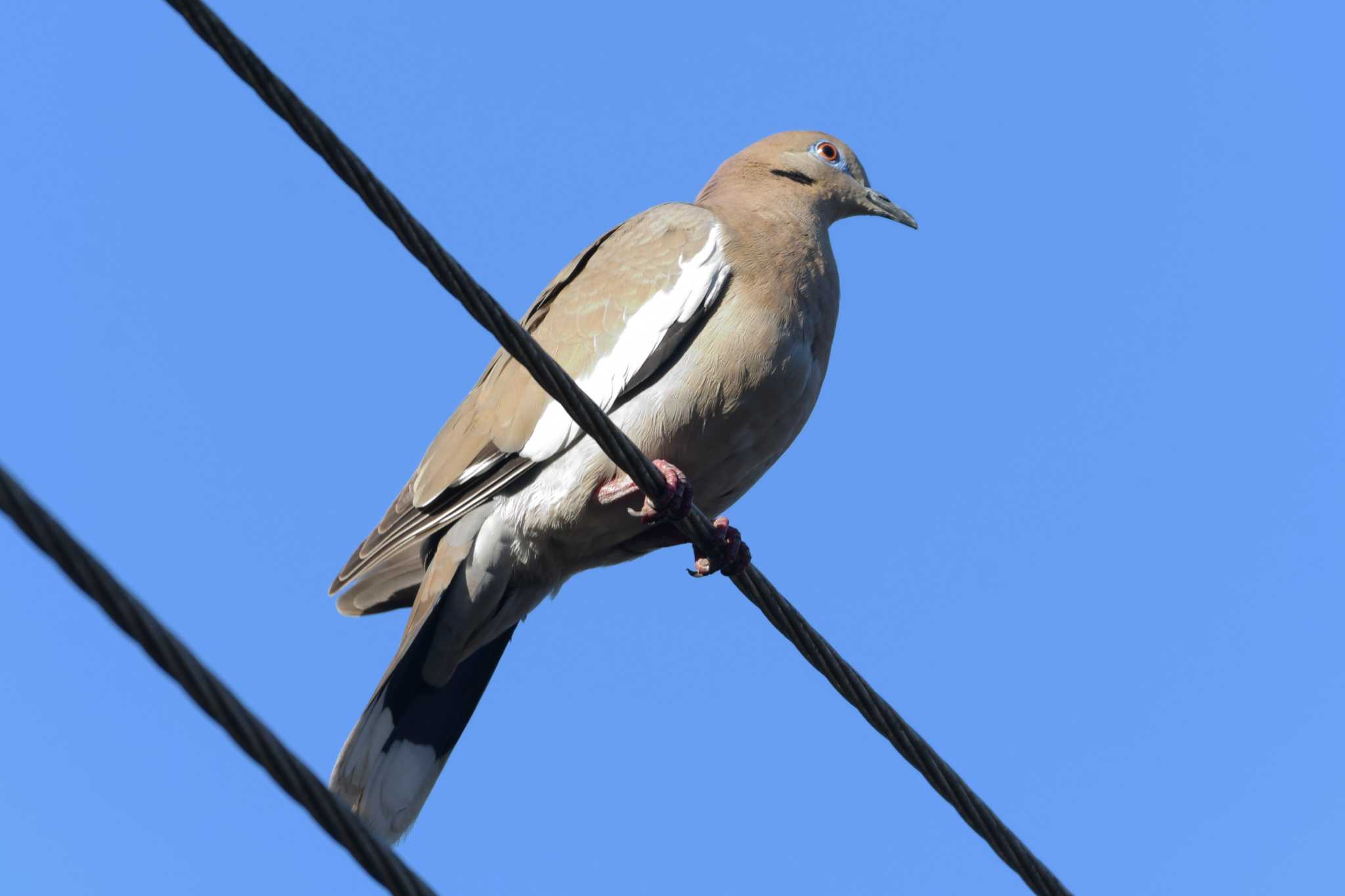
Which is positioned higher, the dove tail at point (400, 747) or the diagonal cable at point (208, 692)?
the dove tail at point (400, 747)

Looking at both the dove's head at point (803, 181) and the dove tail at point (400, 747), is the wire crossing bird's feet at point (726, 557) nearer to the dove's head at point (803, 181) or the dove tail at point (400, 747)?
the dove tail at point (400, 747)

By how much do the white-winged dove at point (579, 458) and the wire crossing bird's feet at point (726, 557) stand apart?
93 mm

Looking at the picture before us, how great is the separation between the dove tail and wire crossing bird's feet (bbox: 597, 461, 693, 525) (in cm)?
77

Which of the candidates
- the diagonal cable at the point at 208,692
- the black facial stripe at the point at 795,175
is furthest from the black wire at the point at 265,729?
the black facial stripe at the point at 795,175

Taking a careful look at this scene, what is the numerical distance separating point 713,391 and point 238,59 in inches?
85.2

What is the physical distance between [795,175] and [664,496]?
2.28m

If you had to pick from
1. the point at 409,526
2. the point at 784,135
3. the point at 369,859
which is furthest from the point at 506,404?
the point at 369,859

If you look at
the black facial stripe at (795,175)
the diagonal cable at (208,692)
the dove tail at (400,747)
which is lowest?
the diagonal cable at (208,692)

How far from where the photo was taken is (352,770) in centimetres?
456

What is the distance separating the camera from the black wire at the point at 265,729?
1.79 metres

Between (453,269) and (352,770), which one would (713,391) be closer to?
(352,770)

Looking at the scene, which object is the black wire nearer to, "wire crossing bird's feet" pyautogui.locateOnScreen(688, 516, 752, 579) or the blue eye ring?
"wire crossing bird's feet" pyautogui.locateOnScreen(688, 516, 752, 579)

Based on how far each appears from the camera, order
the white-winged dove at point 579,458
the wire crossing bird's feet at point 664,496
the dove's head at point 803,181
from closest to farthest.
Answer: the wire crossing bird's feet at point 664,496 < the white-winged dove at point 579,458 < the dove's head at point 803,181

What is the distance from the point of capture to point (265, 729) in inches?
73.9
